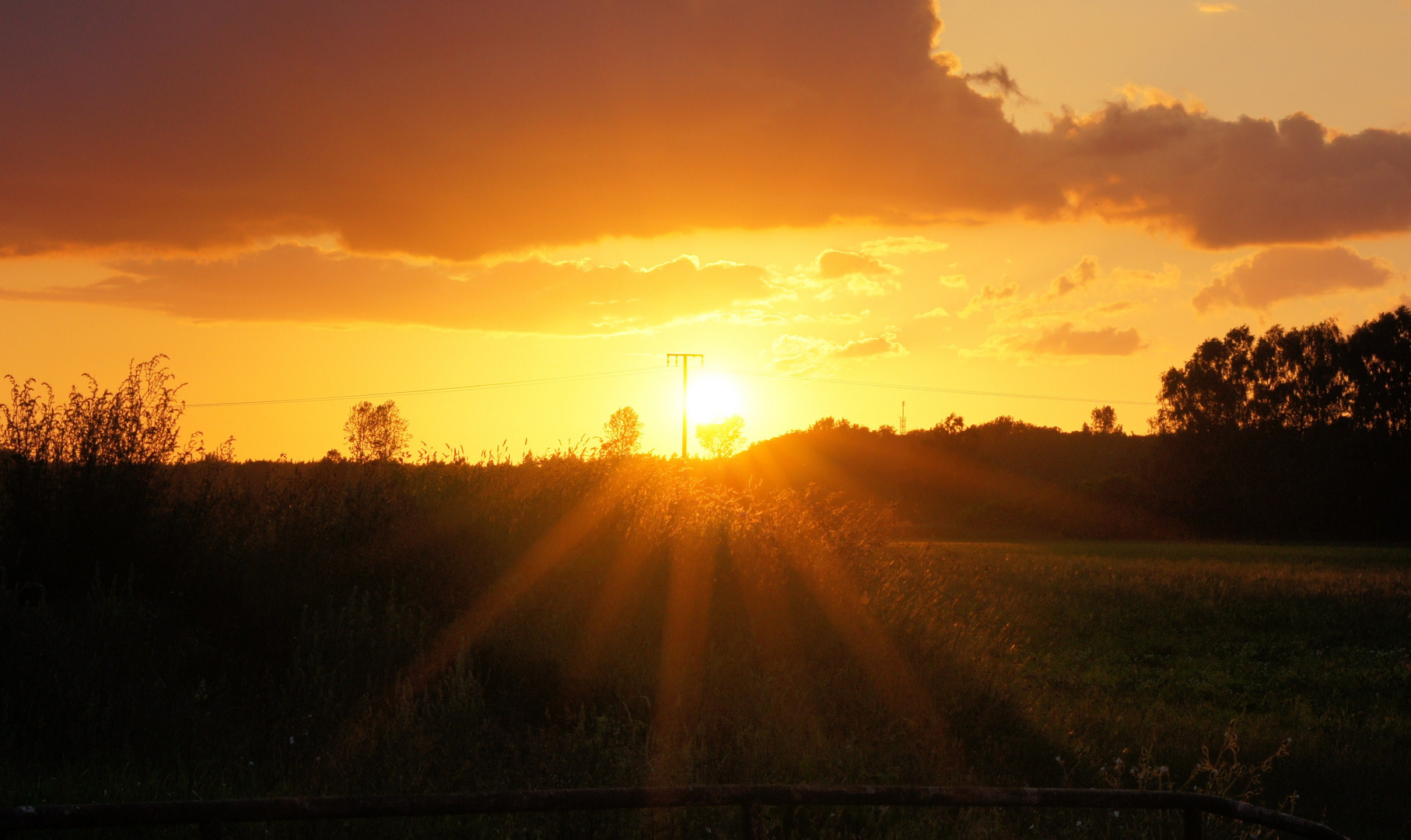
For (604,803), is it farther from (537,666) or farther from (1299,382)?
(1299,382)

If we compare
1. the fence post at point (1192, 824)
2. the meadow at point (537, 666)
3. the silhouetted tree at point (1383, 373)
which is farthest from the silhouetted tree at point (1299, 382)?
the fence post at point (1192, 824)

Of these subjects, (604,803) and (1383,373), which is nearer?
(604,803)

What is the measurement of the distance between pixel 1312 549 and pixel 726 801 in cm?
6246

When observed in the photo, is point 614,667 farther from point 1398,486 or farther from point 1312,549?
point 1398,486

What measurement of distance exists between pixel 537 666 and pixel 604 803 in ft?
28.4

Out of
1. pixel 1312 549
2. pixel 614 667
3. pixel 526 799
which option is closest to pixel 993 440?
pixel 1312 549

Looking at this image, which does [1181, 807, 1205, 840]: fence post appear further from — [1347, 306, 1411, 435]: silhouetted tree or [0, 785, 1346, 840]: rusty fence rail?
[1347, 306, 1411, 435]: silhouetted tree

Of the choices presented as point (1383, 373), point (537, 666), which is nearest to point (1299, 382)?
point (1383, 373)

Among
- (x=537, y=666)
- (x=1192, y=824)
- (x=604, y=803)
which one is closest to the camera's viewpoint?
(x=604, y=803)

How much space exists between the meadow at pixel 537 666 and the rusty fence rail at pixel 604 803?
4.29m

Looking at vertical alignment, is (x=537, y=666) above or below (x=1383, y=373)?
below

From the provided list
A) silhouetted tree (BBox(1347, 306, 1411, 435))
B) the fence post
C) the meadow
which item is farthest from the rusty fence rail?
silhouetted tree (BBox(1347, 306, 1411, 435))

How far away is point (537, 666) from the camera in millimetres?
11195

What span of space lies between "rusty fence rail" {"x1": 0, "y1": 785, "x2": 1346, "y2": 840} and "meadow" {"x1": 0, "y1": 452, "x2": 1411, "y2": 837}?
14.1ft
